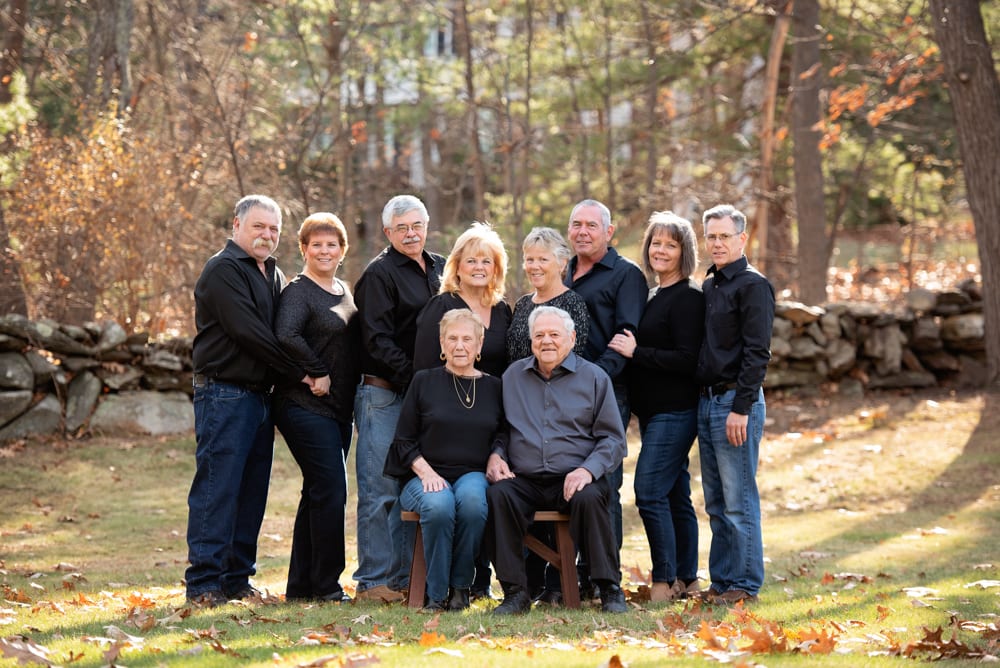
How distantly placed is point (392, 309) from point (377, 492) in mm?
982

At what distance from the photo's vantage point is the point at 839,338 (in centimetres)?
1416

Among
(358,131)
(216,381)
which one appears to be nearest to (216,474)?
(216,381)

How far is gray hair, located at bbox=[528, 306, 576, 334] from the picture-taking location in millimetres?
5770

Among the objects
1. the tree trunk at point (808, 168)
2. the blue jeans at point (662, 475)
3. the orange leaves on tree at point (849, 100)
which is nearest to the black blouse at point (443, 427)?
the blue jeans at point (662, 475)

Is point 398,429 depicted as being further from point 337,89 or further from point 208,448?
point 337,89

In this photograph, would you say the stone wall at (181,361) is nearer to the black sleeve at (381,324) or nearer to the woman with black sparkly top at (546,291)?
the black sleeve at (381,324)

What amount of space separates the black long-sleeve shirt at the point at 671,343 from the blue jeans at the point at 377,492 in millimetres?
1353

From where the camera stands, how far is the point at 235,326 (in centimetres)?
570

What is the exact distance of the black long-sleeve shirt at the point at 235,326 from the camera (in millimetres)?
5707

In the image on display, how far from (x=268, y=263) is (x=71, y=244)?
7.07 meters

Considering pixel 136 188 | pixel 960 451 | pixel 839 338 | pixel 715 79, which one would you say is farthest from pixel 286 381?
pixel 715 79

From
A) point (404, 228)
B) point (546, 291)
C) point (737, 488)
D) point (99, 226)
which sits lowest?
point (737, 488)

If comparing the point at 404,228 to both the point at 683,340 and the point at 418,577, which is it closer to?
the point at 683,340

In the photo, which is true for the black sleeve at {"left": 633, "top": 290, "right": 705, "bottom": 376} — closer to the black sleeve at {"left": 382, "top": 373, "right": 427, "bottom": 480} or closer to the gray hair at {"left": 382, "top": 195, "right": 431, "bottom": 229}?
the black sleeve at {"left": 382, "top": 373, "right": 427, "bottom": 480}
